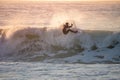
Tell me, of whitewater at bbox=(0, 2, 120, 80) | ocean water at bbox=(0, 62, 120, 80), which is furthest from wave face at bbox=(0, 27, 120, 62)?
ocean water at bbox=(0, 62, 120, 80)

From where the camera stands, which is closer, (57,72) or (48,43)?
(57,72)

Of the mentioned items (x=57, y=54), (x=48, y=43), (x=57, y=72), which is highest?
(x=48, y=43)

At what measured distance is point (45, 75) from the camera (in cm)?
1208

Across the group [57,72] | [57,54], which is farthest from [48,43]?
[57,72]

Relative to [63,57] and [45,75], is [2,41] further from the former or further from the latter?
[45,75]

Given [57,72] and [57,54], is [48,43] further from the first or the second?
[57,72]

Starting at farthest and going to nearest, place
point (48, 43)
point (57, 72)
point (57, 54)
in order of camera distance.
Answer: point (48, 43) → point (57, 54) → point (57, 72)

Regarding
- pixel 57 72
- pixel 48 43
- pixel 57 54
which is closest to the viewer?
pixel 57 72

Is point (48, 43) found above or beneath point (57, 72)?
above

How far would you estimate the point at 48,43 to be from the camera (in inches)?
813

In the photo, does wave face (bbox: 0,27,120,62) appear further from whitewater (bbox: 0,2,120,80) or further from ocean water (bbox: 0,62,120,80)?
ocean water (bbox: 0,62,120,80)

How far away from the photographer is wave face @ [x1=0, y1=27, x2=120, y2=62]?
18547 mm

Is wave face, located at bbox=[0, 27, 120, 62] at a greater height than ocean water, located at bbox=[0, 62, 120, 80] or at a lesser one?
greater

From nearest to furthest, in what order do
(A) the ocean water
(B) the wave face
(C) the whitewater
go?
(A) the ocean water < (C) the whitewater < (B) the wave face
